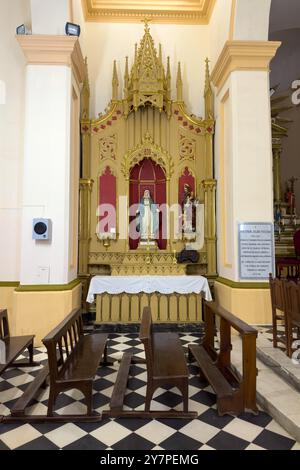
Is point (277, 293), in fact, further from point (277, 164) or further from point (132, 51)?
point (132, 51)

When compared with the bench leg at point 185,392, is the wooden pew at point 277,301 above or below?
above

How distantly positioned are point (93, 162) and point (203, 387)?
16.4 ft

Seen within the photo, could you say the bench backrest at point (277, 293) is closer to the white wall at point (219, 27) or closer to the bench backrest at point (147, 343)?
the bench backrest at point (147, 343)

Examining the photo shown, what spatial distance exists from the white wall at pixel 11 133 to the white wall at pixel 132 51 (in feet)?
6.21

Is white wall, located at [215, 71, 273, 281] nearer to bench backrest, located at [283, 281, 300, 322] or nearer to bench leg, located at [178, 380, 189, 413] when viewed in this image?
bench backrest, located at [283, 281, 300, 322]

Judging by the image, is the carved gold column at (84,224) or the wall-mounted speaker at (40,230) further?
the carved gold column at (84,224)

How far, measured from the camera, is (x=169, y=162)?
694cm

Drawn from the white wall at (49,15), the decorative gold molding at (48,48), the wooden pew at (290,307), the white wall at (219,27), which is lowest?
the wooden pew at (290,307)

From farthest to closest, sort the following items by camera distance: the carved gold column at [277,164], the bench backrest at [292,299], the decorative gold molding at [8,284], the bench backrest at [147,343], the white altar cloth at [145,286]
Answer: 1. the carved gold column at [277,164]
2. the white altar cloth at [145,286]
3. the decorative gold molding at [8,284]
4. the bench backrest at [292,299]
5. the bench backrest at [147,343]

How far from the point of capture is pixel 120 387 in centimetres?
327

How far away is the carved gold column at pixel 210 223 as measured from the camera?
21.9 ft

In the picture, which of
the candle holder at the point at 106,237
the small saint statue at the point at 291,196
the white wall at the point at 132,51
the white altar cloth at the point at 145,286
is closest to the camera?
the white altar cloth at the point at 145,286

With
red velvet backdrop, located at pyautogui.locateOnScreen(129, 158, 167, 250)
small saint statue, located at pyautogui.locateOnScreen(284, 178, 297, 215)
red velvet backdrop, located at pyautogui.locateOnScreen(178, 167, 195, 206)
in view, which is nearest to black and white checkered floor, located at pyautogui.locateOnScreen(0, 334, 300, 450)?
red velvet backdrop, located at pyautogui.locateOnScreen(178, 167, 195, 206)

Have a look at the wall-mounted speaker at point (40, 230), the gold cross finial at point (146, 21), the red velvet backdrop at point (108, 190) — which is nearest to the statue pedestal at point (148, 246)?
the red velvet backdrop at point (108, 190)
